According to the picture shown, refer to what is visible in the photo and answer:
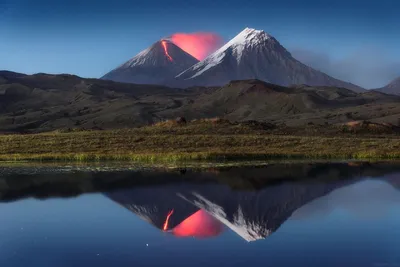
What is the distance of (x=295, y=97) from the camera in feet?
431

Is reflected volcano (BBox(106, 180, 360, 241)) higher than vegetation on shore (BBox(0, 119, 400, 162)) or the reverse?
the reverse

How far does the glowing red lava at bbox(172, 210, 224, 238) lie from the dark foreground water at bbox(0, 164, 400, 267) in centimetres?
3

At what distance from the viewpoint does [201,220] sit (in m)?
18.6

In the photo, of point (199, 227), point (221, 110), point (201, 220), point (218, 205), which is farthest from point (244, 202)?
point (221, 110)

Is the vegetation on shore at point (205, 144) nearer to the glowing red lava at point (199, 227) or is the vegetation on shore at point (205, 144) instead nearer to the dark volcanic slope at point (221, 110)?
the glowing red lava at point (199, 227)

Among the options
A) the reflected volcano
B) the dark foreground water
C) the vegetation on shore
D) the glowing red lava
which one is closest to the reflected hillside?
the dark foreground water

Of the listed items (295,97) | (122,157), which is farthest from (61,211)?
(295,97)

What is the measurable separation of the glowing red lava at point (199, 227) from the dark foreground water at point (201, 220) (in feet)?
0.09

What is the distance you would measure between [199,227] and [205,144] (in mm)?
33314

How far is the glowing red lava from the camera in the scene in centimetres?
1648

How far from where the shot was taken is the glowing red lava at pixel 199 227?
1648 cm

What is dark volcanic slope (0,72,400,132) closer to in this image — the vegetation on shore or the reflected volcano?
the vegetation on shore

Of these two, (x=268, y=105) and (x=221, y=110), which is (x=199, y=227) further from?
(x=221, y=110)

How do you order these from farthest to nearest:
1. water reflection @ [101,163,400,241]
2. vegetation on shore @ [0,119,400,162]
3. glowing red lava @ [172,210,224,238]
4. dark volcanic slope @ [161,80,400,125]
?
dark volcanic slope @ [161,80,400,125] < vegetation on shore @ [0,119,400,162] < water reflection @ [101,163,400,241] < glowing red lava @ [172,210,224,238]
